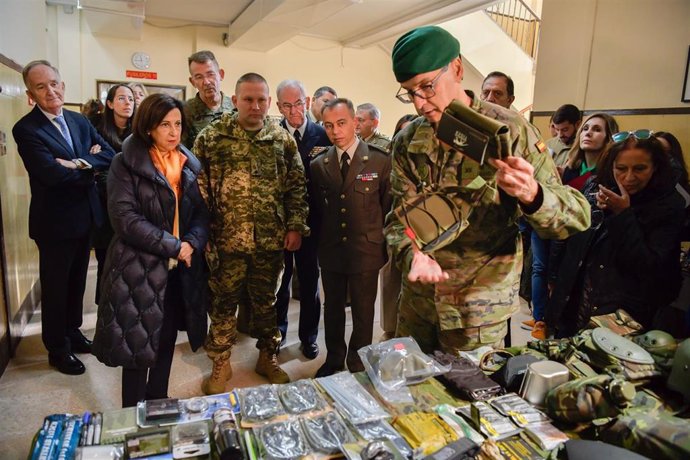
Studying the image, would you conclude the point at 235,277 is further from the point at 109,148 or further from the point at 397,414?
the point at 397,414

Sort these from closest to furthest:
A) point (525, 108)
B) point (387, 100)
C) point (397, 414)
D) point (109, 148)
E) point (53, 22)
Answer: point (397, 414) < point (109, 148) < point (53, 22) < point (525, 108) < point (387, 100)

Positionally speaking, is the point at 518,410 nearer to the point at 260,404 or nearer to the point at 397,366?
the point at 397,366

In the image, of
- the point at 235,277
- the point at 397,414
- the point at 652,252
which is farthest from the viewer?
the point at 235,277

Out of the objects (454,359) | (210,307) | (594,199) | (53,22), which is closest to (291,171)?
(210,307)

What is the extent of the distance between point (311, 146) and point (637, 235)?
1744mm

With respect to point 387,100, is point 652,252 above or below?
below

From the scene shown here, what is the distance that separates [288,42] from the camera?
6992 millimetres

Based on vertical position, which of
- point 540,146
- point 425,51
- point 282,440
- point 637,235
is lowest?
point 282,440

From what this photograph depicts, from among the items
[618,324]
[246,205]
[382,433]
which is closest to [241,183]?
[246,205]

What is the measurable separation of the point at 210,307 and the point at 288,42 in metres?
5.81

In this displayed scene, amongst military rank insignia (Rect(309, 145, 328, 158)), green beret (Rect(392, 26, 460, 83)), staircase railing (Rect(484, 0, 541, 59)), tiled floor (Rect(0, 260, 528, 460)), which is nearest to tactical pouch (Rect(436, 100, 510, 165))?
green beret (Rect(392, 26, 460, 83))

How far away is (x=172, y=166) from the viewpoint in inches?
69.1

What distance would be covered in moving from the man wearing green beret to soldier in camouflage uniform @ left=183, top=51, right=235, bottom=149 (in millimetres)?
1390

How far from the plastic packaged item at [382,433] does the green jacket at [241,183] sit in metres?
1.28
